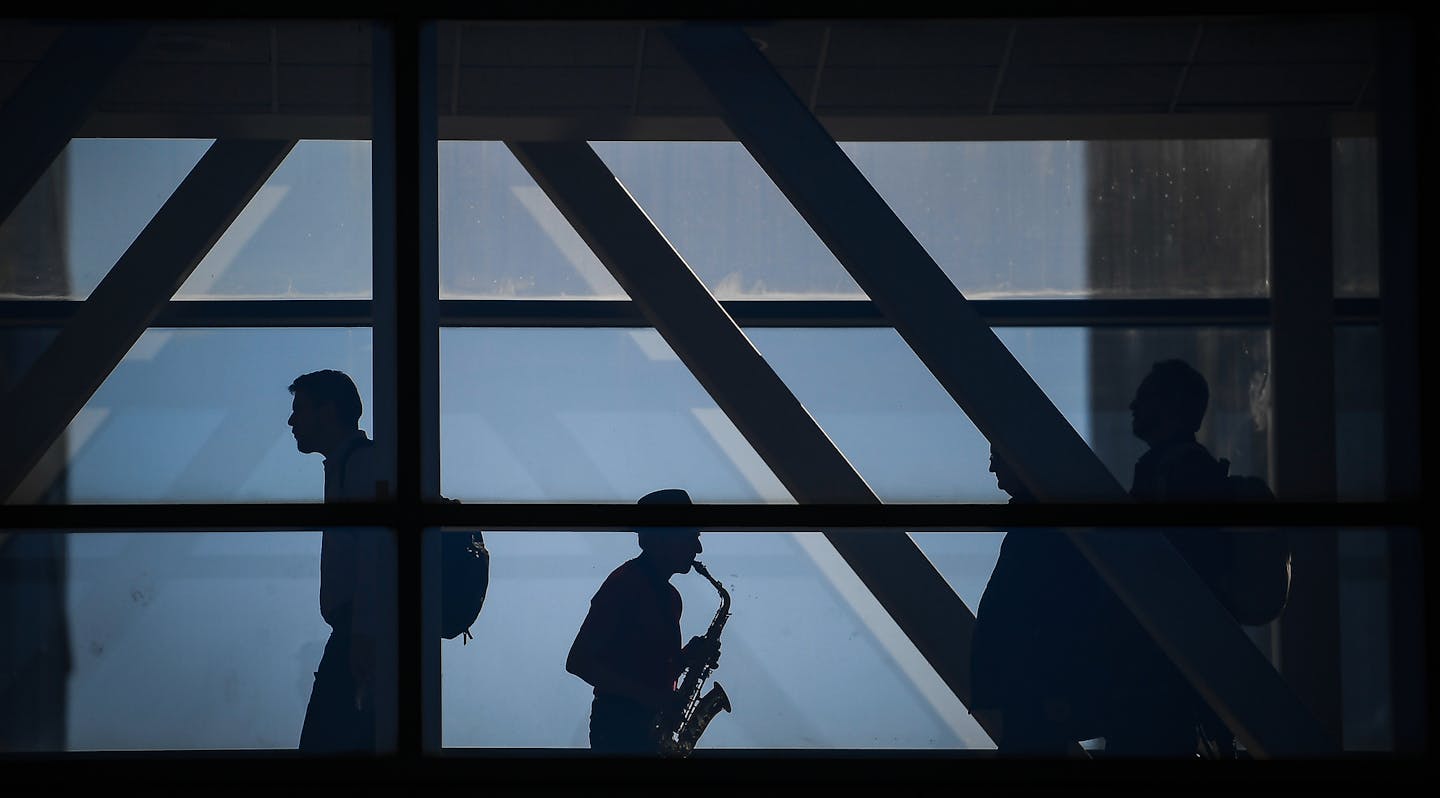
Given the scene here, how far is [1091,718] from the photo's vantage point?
232 cm

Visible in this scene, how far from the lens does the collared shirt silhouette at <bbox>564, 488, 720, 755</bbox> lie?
7.75ft

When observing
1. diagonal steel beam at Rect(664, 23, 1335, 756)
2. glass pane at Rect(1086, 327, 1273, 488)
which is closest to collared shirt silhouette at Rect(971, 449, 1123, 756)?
diagonal steel beam at Rect(664, 23, 1335, 756)

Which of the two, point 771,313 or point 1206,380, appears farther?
point 771,313

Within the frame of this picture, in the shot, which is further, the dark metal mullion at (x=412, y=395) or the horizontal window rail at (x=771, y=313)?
the horizontal window rail at (x=771, y=313)

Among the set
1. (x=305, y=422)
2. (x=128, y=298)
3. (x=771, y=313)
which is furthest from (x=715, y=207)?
(x=128, y=298)

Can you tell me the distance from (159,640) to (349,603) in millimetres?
382

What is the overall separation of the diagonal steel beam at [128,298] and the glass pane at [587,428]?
0.57 meters

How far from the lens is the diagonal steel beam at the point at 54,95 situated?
2.34 meters

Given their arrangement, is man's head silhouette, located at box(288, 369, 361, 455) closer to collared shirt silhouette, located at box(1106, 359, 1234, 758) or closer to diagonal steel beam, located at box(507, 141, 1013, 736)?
diagonal steel beam, located at box(507, 141, 1013, 736)

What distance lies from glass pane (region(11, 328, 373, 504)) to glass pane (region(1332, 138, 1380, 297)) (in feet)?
6.46

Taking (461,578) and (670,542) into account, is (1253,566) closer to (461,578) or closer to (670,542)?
(670,542)

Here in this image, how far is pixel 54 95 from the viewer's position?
236cm

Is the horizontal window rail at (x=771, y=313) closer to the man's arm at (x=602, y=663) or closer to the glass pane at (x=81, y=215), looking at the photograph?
the glass pane at (x=81, y=215)

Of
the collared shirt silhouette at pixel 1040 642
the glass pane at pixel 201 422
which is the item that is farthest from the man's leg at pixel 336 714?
the collared shirt silhouette at pixel 1040 642
